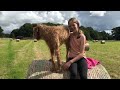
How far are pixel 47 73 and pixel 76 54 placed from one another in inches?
18.1

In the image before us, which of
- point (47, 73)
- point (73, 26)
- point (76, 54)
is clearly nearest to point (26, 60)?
point (47, 73)

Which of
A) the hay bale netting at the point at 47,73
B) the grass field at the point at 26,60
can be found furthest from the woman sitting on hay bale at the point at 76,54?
the grass field at the point at 26,60

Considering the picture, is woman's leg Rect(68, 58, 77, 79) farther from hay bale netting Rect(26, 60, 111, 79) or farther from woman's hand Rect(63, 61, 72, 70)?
hay bale netting Rect(26, 60, 111, 79)

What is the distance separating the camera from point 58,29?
3170 mm

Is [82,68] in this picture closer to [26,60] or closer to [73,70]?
[73,70]

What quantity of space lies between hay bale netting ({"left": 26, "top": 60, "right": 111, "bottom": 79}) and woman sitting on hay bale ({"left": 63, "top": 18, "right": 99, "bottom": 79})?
0.53ft

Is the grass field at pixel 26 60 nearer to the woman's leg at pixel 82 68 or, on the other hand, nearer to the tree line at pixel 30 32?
the tree line at pixel 30 32

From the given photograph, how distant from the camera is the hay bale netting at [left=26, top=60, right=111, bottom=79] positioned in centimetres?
327

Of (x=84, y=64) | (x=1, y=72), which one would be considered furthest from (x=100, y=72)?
(x=1, y=72)

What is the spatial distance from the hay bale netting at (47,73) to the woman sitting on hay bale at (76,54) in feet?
0.53

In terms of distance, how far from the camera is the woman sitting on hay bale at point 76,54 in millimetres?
3014

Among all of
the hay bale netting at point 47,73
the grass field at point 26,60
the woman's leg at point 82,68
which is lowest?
the grass field at point 26,60
